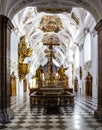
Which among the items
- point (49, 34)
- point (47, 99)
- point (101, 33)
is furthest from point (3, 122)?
point (49, 34)

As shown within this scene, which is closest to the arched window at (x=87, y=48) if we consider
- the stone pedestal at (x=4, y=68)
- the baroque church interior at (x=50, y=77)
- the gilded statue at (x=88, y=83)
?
the baroque church interior at (x=50, y=77)

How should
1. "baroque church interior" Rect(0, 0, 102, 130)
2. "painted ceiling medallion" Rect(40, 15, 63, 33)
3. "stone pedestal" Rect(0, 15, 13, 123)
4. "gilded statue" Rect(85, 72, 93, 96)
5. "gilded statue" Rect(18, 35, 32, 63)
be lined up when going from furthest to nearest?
"painted ceiling medallion" Rect(40, 15, 63, 33) < "gilded statue" Rect(85, 72, 93, 96) < "gilded statue" Rect(18, 35, 32, 63) < "stone pedestal" Rect(0, 15, 13, 123) < "baroque church interior" Rect(0, 0, 102, 130)

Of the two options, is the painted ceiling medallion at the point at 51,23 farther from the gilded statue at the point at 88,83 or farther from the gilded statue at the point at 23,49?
the gilded statue at the point at 88,83

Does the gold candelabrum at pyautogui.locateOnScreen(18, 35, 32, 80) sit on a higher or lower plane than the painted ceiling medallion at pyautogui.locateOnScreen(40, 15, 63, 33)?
lower

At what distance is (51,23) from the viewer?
33000mm

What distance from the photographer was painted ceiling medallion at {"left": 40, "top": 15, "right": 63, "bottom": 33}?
31250mm

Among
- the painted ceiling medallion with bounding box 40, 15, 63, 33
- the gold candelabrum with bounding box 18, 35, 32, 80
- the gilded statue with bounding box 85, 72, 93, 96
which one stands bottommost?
the gilded statue with bounding box 85, 72, 93, 96

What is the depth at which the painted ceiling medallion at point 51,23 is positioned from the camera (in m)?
31.2

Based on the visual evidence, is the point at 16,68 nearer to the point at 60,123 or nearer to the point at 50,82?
the point at 50,82

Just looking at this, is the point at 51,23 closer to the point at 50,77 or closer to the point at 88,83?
the point at 88,83

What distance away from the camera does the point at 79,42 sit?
30641 millimetres

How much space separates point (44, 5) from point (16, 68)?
14109mm

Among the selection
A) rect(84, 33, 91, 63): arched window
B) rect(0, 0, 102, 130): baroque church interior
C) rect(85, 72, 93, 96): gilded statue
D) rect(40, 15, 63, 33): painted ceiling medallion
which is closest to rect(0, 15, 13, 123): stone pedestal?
rect(0, 0, 102, 130): baroque church interior

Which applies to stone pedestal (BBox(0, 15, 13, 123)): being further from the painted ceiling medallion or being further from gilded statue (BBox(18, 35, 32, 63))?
the painted ceiling medallion
